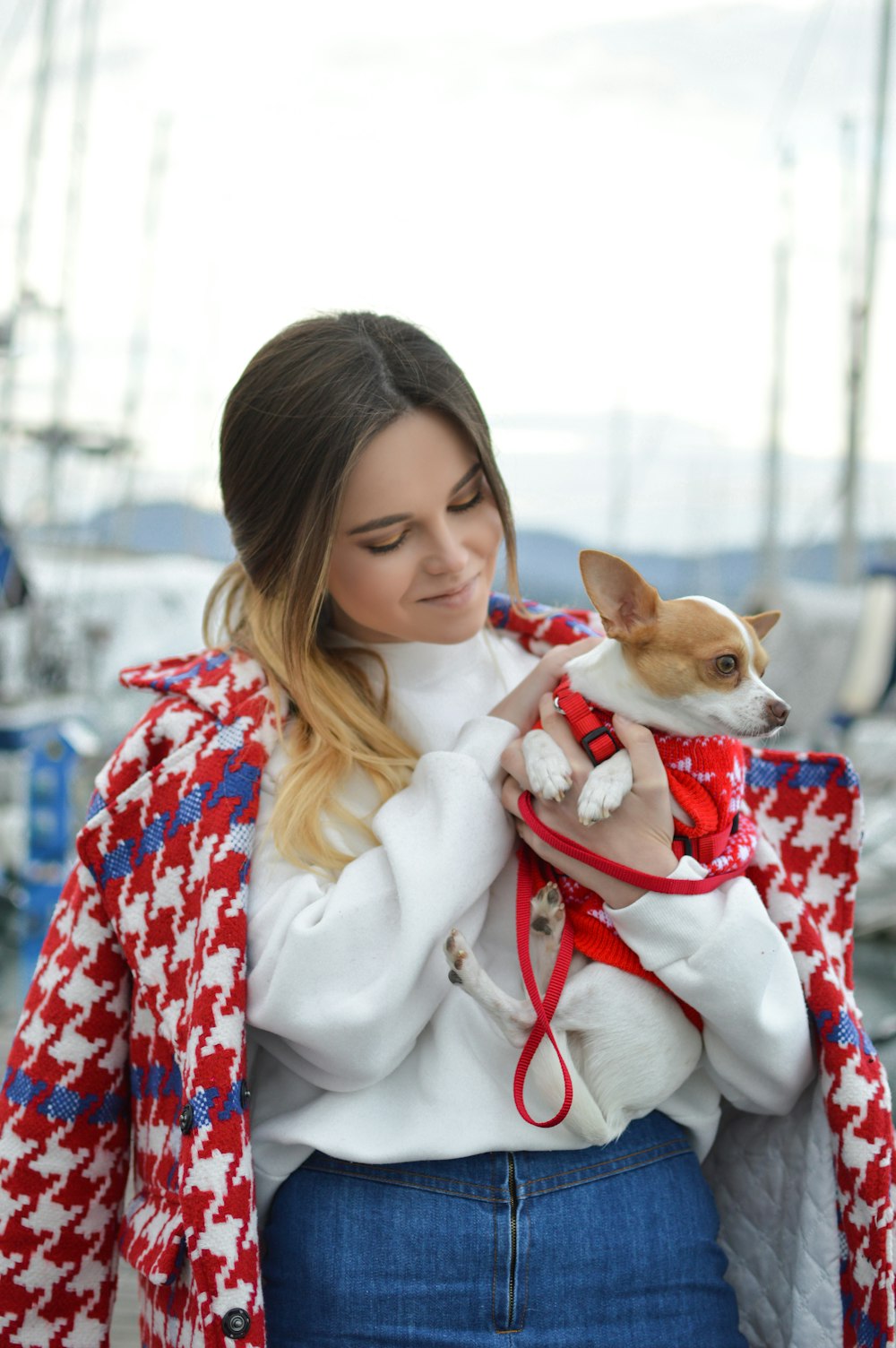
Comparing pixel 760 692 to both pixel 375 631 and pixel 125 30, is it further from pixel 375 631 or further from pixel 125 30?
pixel 125 30

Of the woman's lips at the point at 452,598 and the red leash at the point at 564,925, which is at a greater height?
the woman's lips at the point at 452,598

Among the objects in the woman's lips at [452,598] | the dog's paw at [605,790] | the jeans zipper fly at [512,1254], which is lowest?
the jeans zipper fly at [512,1254]

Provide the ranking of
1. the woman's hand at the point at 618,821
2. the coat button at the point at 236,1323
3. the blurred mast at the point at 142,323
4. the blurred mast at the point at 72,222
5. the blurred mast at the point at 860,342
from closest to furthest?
the coat button at the point at 236,1323
the woman's hand at the point at 618,821
the blurred mast at the point at 860,342
the blurred mast at the point at 72,222
the blurred mast at the point at 142,323

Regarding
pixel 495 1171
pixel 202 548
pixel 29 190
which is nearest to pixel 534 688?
pixel 495 1171

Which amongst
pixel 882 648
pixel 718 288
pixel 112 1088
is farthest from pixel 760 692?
pixel 718 288

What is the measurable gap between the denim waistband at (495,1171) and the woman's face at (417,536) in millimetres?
599

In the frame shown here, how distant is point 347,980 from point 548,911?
9.5 inches

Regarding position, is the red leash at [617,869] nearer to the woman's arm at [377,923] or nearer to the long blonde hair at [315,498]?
the woman's arm at [377,923]

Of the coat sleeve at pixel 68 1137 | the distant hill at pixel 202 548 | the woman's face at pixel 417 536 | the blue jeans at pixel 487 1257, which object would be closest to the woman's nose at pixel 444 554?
the woman's face at pixel 417 536

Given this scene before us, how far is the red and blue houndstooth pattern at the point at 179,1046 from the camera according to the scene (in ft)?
3.69

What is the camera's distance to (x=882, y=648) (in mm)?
5156

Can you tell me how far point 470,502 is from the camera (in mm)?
1369

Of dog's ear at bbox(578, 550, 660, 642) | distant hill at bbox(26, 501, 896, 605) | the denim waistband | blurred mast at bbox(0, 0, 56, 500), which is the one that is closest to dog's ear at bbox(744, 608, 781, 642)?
dog's ear at bbox(578, 550, 660, 642)

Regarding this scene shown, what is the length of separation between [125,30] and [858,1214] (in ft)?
26.5
